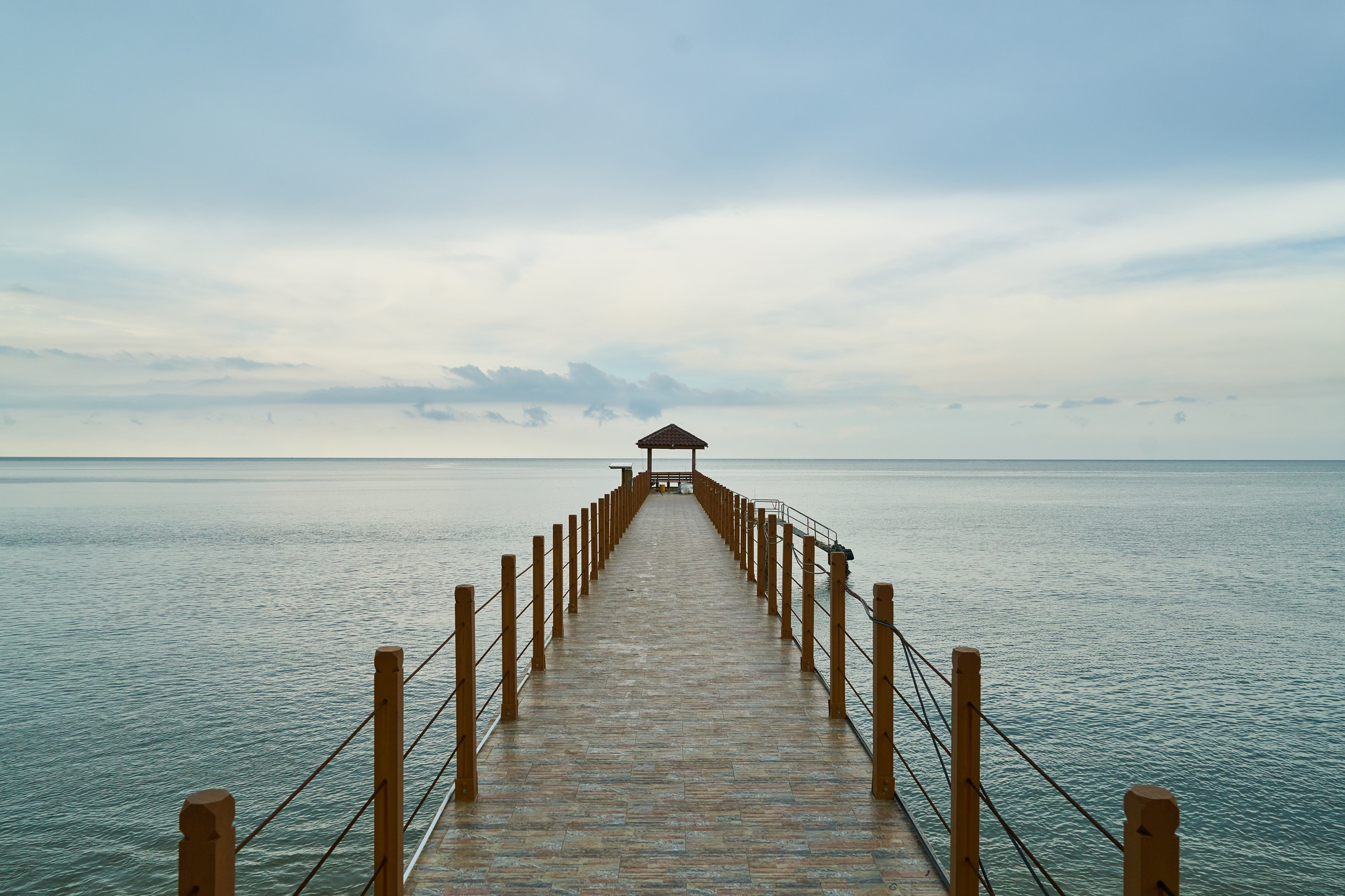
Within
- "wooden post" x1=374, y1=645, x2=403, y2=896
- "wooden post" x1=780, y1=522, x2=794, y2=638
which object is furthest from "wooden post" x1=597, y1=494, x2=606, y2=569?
"wooden post" x1=374, y1=645, x2=403, y2=896

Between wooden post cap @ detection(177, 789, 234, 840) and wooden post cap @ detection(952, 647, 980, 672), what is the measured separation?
2.35m

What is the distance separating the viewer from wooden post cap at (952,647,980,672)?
2.96m

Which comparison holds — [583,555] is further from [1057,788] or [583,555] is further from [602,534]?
[1057,788]

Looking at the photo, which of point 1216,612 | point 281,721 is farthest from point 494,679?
point 1216,612

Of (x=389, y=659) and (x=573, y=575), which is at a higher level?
(x=389, y=659)

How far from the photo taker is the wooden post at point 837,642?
514cm

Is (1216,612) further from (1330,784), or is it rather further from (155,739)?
(155,739)

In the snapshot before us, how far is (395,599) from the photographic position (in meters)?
19.0

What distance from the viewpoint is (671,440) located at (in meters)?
32.8

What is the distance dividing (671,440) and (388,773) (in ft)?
97.8

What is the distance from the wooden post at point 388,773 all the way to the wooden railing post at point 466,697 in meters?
0.87

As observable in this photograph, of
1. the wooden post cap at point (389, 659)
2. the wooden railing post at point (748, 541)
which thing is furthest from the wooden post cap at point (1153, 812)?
the wooden railing post at point (748, 541)

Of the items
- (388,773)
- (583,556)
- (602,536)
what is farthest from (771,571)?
(388,773)

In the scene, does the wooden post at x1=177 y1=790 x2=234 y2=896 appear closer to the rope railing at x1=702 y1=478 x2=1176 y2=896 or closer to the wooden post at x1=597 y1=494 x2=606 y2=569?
the rope railing at x1=702 y1=478 x2=1176 y2=896
